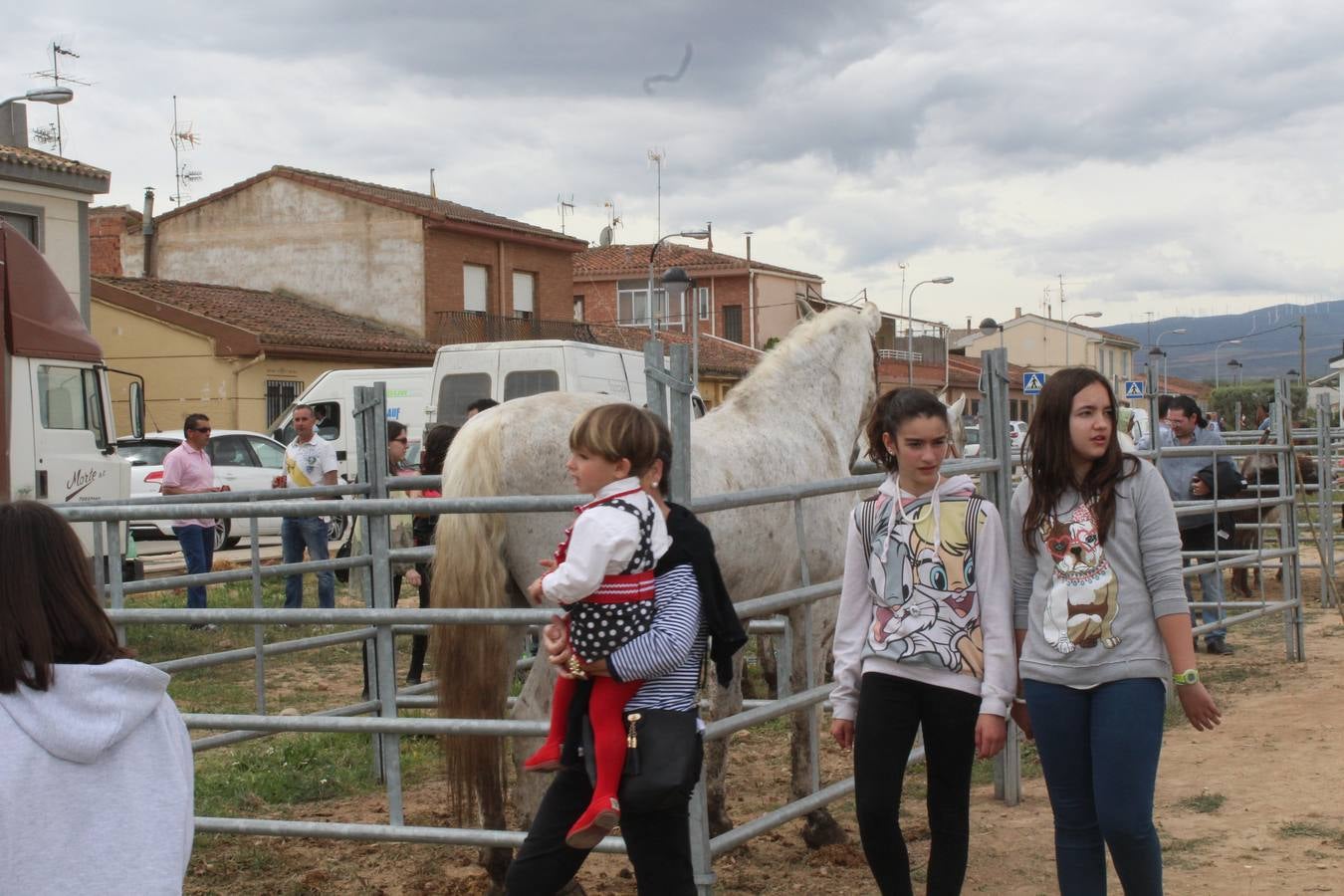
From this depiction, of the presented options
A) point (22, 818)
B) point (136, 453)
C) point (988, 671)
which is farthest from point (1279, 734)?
point (136, 453)

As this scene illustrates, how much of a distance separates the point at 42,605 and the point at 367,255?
3362 centimetres

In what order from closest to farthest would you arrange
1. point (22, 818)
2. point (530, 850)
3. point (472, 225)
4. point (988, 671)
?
point (22, 818) → point (530, 850) → point (988, 671) → point (472, 225)

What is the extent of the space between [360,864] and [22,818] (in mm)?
3444

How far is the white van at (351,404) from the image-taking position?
62.9ft

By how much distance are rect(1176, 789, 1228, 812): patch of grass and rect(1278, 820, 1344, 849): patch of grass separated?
1.12 feet

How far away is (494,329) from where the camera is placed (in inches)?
1383

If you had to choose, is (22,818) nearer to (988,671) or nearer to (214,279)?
(988,671)

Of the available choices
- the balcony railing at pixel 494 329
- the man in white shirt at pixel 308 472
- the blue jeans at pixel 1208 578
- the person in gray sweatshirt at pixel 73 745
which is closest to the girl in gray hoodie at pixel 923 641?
the person in gray sweatshirt at pixel 73 745

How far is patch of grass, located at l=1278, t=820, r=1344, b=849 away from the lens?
17.2 ft

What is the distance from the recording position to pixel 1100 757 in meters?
3.31

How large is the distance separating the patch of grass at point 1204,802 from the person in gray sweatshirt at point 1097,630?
2.53 meters

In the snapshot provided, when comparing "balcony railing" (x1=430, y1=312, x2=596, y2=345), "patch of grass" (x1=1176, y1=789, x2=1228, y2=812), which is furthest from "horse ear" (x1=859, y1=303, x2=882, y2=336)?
"balcony railing" (x1=430, y1=312, x2=596, y2=345)

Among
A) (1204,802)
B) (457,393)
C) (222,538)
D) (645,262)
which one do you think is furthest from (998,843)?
(645,262)

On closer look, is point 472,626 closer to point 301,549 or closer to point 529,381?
point 301,549
